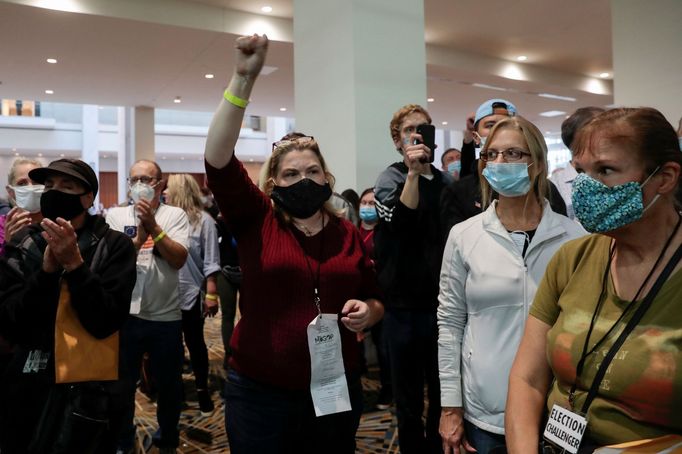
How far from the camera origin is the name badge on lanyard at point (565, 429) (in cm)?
107

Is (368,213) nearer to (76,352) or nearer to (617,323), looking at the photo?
(76,352)

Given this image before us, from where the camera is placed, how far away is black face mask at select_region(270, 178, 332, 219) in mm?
1672

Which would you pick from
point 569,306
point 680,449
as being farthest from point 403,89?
point 680,449

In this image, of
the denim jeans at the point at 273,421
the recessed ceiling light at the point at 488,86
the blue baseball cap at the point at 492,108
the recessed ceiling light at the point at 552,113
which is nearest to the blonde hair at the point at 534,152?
the blue baseball cap at the point at 492,108

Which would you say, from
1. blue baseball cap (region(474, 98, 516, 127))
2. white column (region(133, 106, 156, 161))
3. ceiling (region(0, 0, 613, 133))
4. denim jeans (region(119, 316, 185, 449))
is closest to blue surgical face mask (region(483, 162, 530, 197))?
blue baseball cap (region(474, 98, 516, 127))

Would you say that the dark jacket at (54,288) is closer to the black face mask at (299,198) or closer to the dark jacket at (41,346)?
the dark jacket at (41,346)

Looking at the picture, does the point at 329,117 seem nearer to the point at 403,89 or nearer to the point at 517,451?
the point at 403,89

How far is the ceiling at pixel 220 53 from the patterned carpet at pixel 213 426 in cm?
478

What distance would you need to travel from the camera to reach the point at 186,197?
3930 millimetres

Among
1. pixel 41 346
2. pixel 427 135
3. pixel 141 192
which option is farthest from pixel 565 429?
pixel 141 192

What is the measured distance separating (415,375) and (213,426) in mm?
1754

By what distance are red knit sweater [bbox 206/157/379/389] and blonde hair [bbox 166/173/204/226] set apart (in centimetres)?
237

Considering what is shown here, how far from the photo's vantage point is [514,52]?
9.01m

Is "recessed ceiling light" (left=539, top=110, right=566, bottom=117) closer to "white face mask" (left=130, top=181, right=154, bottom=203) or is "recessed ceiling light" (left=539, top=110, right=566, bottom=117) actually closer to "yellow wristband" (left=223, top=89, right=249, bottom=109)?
"white face mask" (left=130, top=181, right=154, bottom=203)
